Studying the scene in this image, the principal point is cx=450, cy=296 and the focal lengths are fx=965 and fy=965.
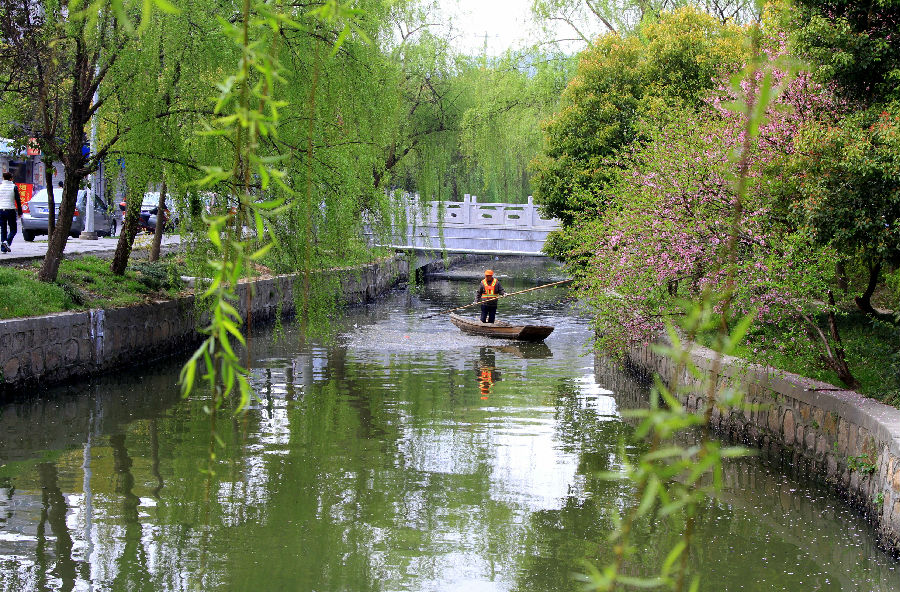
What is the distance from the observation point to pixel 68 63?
556 inches

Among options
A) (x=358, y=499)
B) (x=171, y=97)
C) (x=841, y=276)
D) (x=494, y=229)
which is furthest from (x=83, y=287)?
(x=494, y=229)

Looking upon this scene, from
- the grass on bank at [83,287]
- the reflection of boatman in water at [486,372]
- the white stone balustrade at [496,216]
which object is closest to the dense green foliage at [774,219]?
the reflection of boatman in water at [486,372]

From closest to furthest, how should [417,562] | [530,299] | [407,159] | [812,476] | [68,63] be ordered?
[417,562] → [812,476] → [68,63] → [407,159] → [530,299]

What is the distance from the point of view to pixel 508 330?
20594mm

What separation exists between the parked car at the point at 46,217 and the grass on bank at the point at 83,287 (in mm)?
4948

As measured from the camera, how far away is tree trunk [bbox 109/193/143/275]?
13.6 m

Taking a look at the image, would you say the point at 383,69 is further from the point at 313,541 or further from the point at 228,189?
the point at 313,541

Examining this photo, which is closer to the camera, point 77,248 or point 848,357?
point 848,357

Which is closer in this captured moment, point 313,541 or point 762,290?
point 313,541

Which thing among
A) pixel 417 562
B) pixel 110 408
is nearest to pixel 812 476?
pixel 417 562

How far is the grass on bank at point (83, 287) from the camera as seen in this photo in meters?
12.7

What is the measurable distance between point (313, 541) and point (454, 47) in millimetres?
23553

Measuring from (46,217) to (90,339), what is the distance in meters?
11.1

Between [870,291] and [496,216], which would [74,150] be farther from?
[496,216]
